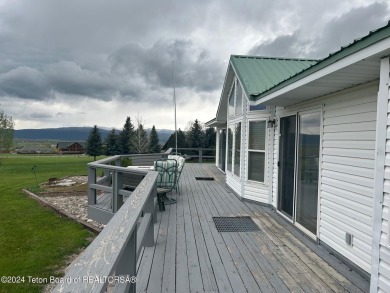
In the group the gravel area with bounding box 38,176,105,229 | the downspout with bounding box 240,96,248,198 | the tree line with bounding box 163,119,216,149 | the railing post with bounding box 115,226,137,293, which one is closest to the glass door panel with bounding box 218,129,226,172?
the downspout with bounding box 240,96,248,198

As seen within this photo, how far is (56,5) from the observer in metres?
7.41

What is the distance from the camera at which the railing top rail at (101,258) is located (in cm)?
90

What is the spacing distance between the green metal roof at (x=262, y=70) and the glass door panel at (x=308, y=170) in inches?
59.0

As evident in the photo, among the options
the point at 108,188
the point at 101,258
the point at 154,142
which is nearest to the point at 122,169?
the point at 108,188

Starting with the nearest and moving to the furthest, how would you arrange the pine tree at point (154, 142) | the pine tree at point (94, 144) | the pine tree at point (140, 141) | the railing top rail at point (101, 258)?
the railing top rail at point (101, 258) < the pine tree at point (140, 141) < the pine tree at point (154, 142) < the pine tree at point (94, 144)

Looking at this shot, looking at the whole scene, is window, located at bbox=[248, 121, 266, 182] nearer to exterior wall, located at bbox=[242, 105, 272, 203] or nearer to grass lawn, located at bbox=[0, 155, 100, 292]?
exterior wall, located at bbox=[242, 105, 272, 203]

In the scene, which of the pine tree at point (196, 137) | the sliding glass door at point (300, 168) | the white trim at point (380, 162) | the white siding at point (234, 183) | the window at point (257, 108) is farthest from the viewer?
the pine tree at point (196, 137)

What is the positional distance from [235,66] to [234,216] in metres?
3.64

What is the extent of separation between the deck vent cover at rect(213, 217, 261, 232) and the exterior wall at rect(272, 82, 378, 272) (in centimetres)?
101

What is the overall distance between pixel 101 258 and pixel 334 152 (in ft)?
10.3

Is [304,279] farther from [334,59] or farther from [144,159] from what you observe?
[144,159]

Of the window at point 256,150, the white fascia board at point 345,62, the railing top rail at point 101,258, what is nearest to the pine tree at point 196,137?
the window at point 256,150

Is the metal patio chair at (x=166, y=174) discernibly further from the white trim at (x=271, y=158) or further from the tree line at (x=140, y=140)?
the tree line at (x=140, y=140)

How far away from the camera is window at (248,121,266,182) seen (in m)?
5.86
